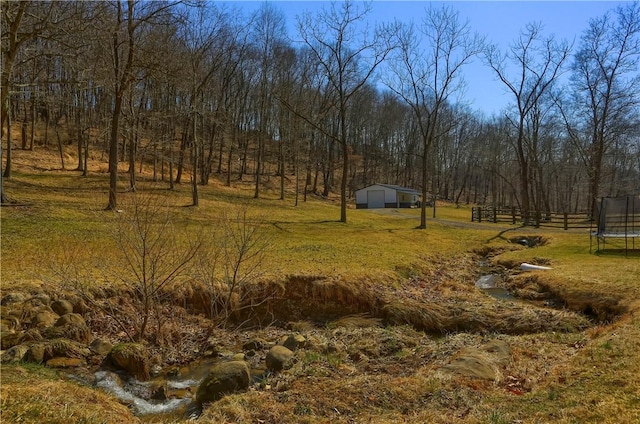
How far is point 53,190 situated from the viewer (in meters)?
23.8

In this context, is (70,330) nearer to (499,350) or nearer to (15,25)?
(499,350)

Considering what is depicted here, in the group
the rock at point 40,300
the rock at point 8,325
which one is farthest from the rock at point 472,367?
the rock at point 40,300

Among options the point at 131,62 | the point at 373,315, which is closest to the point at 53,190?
the point at 131,62

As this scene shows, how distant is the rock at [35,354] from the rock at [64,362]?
0.13 m

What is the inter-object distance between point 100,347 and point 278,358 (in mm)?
2928

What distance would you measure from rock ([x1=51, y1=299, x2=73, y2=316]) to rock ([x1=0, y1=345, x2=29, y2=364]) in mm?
1804

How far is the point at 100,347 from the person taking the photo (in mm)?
6793

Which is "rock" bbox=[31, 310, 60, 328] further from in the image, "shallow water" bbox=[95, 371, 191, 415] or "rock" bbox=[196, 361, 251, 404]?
"rock" bbox=[196, 361, 251, 404]

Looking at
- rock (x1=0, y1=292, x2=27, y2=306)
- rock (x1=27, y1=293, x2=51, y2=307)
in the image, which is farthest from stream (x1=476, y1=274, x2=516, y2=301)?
rock (x1=0, y1=292, x2=27, y2=306)

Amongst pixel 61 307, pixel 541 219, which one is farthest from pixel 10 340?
pixel 541 219

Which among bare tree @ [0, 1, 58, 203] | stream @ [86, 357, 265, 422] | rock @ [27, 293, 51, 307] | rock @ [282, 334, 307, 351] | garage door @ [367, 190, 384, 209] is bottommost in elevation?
stream @ [86, 357, 265, 422]

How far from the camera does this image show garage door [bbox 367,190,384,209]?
5094cm

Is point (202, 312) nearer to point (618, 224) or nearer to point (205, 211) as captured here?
Answer: point (205, 211)

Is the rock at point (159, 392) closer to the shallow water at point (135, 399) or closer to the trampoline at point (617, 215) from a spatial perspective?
the shallow water at point (135, 399)
